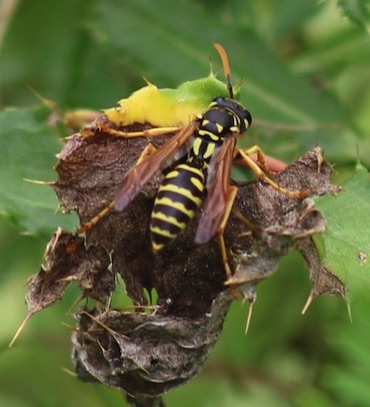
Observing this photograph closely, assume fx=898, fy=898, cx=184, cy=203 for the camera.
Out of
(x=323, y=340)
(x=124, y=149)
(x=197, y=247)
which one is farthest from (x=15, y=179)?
(x=323, y=340)

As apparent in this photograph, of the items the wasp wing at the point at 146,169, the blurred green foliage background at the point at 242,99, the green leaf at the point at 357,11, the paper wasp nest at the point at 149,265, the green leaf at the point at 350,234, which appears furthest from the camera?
the blurred green foliage background at the point at 242,99

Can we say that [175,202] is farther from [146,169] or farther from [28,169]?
[28,169]

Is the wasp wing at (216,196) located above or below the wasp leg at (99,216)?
above

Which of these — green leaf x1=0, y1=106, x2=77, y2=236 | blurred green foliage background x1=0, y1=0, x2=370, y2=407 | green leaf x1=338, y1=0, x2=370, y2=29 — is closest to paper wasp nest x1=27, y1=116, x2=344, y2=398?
green leaf x1=0, y1=106, x2=77, y2=236

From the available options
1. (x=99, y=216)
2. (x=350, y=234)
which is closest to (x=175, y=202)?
(x=99, y=216)

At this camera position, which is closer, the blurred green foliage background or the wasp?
the wasp

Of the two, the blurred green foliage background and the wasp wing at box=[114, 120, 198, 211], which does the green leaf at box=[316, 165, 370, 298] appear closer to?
the wasp wing at box=[114, 120, 198, 211]

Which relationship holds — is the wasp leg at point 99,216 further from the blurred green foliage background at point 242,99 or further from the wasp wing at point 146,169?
the blurred green foliage background at point 242,99

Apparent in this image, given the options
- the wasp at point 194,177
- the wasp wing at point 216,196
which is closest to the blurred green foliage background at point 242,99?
the wasp at point 194,177
